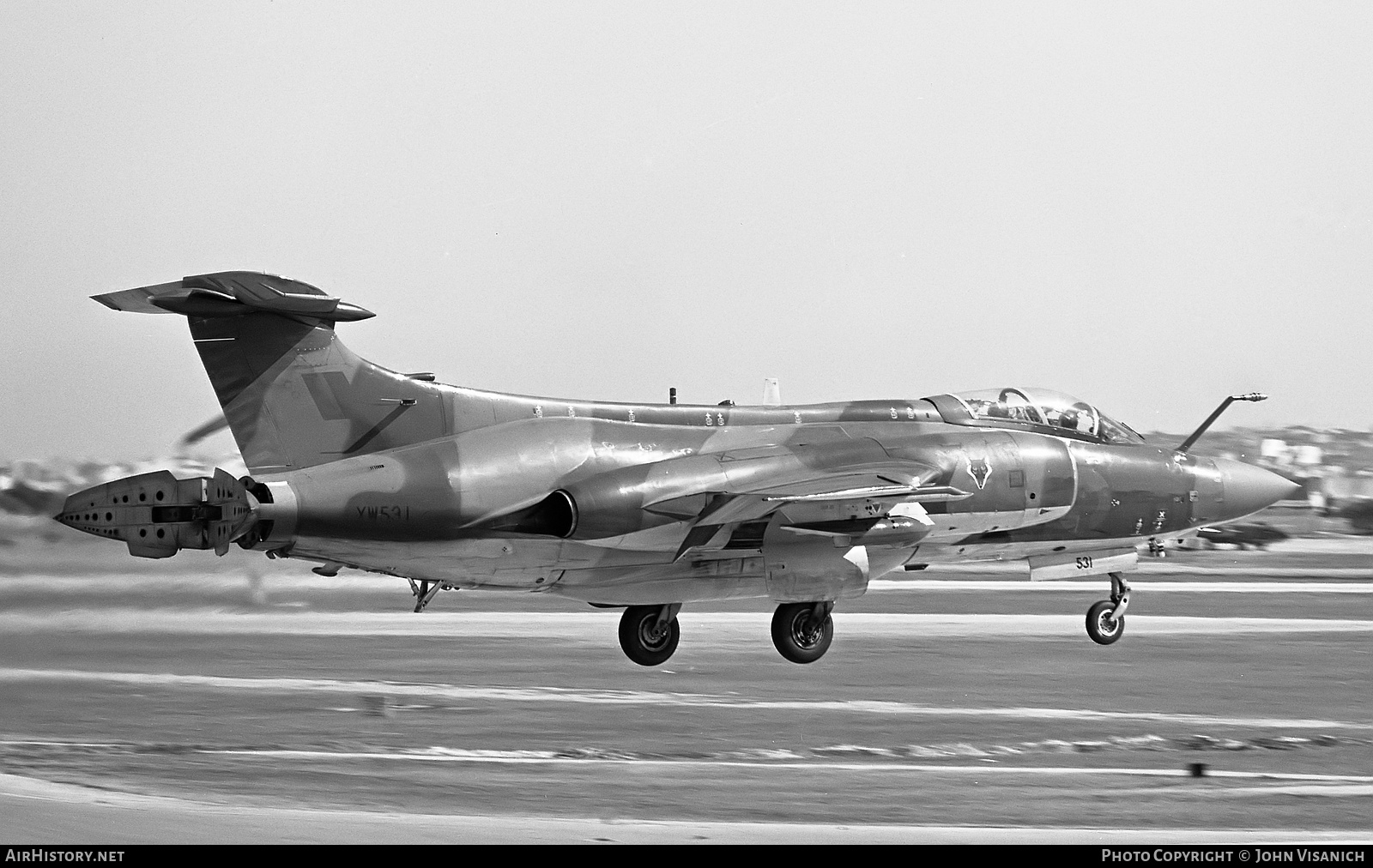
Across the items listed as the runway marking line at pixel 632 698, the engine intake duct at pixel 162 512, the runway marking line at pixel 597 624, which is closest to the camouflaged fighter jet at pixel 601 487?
the engine intake duct at pixel 162 512

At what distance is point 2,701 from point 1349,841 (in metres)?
13.2

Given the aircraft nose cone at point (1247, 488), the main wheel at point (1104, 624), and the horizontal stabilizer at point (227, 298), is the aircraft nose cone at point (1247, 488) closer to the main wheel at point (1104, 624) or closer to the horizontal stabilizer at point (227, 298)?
the main wheel at point (1104, 624)

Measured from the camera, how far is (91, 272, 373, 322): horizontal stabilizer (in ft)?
49.4

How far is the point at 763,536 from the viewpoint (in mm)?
16297

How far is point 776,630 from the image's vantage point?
17.4 metres

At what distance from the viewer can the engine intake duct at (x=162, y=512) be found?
43.4ft

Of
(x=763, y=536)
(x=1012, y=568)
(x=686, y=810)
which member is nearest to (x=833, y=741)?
(x=763, y=536)

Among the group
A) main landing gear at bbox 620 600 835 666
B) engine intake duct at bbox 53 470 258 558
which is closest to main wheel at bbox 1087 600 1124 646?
main landing gear at bbox 620 600 835 666

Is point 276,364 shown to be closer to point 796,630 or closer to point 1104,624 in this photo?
point 796,630

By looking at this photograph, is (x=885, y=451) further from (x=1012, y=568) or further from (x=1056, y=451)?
(x=1012, y=568)

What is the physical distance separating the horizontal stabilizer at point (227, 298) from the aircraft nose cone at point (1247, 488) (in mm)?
11779

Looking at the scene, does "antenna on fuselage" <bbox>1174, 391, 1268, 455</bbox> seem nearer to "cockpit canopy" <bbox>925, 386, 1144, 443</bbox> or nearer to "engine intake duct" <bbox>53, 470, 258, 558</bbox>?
"cockpit canopy" <bbox>925, 386, 1144, 443</bbox>

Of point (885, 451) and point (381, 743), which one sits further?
point (885, 451)

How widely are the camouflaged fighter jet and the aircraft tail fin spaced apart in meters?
0.02
